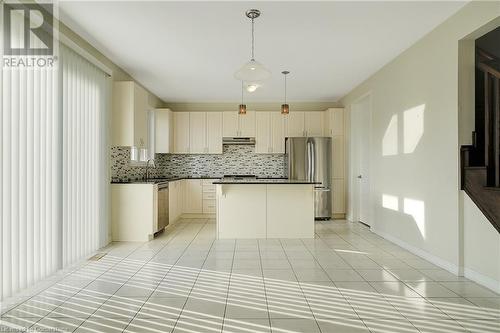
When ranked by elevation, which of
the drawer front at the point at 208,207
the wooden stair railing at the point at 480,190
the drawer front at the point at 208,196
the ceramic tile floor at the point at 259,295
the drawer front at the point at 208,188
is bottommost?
the ceramic tile floor at the point at 259,295

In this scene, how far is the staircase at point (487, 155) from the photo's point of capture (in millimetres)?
2992

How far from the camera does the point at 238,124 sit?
25.6ft

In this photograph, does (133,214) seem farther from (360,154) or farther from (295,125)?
(360,154)

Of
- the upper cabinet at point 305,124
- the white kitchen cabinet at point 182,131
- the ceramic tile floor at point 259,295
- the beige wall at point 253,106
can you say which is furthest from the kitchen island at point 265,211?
the beige wall at point 253,106

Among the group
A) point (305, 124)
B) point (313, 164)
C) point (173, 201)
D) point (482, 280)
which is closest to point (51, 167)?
point (173, 201)

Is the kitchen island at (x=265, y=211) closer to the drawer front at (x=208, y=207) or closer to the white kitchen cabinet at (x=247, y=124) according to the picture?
the drawer front at (x=208, y=207)

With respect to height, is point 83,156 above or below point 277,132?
below

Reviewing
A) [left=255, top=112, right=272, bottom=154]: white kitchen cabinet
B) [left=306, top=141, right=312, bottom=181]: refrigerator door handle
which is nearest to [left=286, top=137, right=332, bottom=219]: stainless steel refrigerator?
[left=306, top=141, right=312, bottom=181]: refrigerator door handle

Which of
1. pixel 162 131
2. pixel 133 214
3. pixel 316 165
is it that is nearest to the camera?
pixel 133 214

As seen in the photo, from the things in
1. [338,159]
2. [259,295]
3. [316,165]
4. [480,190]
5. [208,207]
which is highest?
[338,159]

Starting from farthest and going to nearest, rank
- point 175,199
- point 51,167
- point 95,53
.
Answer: point 175,199 < point 95,53 < point 51,167

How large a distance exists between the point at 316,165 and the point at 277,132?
4.18ft

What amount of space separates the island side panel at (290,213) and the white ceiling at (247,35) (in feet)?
6.67

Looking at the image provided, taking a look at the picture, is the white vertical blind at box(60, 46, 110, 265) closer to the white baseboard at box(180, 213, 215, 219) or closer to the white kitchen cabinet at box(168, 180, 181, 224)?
the white kitchen cabinet at box(168, 180, 181, 224)
